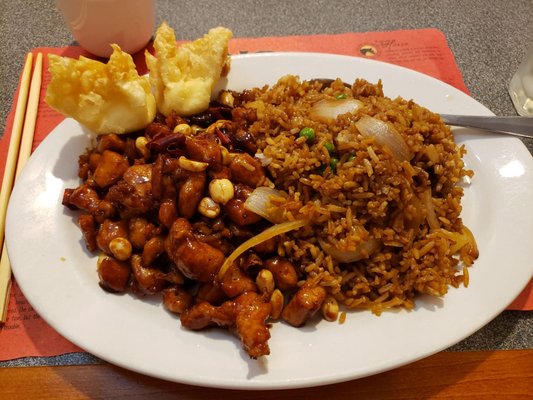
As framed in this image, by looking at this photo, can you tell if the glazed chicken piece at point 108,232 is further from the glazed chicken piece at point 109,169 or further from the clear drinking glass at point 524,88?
the clear drinking glass at point 524,88

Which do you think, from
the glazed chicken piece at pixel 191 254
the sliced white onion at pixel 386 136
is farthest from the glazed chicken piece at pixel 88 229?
the sliced white onion at pixel 386 136

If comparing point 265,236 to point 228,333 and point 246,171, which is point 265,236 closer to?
point 246,171

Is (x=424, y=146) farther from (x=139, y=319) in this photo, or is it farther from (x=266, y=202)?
(x=139, y=319)

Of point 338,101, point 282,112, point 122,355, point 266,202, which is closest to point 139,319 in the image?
point 122,355

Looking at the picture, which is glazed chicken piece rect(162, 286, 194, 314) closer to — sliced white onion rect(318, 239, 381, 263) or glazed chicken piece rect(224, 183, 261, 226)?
glazed chicken piece rect(224, 183, 261, 226)

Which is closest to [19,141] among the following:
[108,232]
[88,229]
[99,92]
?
[99,92]

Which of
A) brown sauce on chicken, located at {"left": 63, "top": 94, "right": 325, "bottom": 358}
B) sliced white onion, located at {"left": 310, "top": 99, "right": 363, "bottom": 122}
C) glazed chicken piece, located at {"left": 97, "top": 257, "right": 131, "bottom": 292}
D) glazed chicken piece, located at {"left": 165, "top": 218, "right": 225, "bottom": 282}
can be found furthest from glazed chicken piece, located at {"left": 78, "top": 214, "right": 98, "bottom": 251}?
sliced white onion, located at {"left": 310, "top": 99, "right": 363, "bottom": 122}
